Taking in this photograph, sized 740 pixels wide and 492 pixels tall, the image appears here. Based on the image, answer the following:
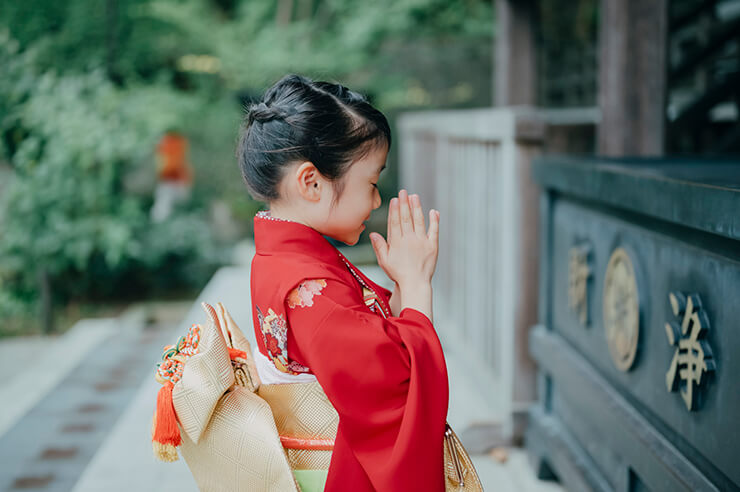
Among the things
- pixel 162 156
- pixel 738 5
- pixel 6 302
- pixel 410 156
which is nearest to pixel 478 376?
pixel 410 156

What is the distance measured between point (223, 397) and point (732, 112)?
433cm

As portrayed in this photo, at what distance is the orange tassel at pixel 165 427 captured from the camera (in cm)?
121

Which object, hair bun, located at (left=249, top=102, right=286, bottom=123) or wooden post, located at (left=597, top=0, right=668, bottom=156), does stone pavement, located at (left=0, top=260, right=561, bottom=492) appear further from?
hair bun, located at (left=249, top=102, right=286, bottom=123)

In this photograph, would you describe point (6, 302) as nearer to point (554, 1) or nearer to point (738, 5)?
point (738, 5)

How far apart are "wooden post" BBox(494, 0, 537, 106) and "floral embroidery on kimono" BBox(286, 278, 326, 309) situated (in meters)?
3.21

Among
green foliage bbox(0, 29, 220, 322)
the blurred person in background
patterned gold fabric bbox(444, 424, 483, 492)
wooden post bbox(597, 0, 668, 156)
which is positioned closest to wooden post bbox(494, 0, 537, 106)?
wooden post bbox(597, 0, 668, 156)

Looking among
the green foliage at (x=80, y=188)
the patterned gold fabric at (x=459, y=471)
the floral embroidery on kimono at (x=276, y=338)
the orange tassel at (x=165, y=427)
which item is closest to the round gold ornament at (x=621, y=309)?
the patterned gold fabric at (x=459, y=471)

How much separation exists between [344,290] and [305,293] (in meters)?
0.06

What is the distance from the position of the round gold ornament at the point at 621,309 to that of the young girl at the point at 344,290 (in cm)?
63

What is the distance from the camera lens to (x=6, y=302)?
19.1 ft

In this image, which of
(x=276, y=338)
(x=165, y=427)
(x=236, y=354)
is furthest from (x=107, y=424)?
(x=276, y=338)

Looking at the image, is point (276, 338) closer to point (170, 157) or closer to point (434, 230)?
point (434, 230)

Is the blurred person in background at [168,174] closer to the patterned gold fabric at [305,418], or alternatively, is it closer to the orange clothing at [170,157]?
the orange clothing at [170,157]

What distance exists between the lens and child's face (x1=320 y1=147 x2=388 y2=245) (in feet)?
4.10
